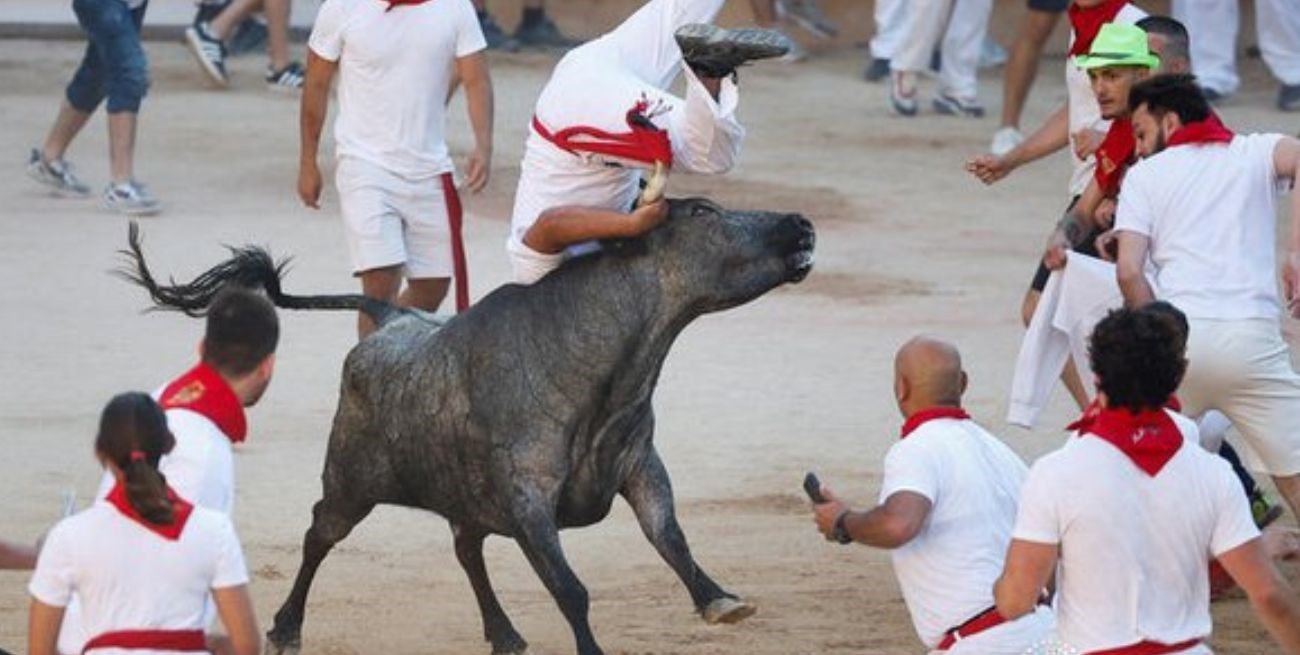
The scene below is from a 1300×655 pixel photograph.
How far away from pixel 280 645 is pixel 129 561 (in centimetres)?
288

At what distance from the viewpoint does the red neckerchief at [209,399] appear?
289 inches

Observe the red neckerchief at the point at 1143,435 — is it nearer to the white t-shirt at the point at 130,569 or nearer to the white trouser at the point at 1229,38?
the white t-shirt at the point at 130,569

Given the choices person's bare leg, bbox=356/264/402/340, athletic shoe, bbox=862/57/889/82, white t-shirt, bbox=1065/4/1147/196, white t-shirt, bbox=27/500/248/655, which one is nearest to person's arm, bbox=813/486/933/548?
white t-shirt, bbox=27/500/248/655

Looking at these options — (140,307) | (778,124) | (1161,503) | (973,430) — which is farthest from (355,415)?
(778,124)

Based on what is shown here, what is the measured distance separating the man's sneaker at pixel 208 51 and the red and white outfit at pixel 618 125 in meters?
11.0

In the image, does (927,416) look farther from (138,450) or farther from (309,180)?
(309,180)

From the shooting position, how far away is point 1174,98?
9.63m

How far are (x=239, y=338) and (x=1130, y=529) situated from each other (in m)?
2.19

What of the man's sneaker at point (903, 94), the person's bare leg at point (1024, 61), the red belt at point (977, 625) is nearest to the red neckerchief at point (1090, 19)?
the red belt at point (977, 625)

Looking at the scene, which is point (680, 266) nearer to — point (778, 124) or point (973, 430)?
point (973, 430)

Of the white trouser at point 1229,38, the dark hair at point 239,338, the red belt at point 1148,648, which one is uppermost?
the dark hair at point 239,338

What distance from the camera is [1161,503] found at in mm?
7008

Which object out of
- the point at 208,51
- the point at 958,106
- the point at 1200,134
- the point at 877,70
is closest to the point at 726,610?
the point at 1200,134

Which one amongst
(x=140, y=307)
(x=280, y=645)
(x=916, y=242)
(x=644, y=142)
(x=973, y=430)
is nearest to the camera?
(x=973, y=430)
